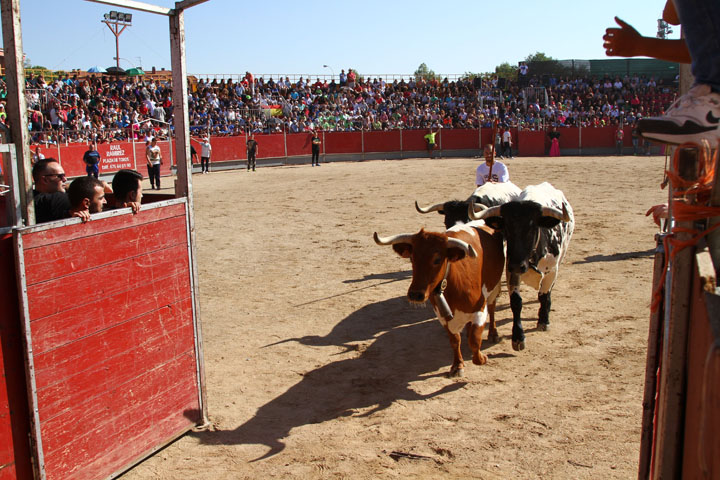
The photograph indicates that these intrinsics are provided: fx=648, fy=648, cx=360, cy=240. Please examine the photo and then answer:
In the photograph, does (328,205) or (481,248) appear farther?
(328,205)

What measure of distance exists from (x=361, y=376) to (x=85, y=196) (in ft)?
9.04

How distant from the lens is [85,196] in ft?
12.6

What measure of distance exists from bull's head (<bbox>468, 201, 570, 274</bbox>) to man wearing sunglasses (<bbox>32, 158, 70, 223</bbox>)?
3696 millimetres

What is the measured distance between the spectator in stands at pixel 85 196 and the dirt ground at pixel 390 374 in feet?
5.43

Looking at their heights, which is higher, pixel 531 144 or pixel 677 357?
pixel 531 144

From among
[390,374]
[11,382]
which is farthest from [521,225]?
[11,382]

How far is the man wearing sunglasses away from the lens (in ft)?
12.9

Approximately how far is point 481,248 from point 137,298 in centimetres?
306

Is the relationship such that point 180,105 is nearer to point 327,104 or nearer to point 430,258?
point 430,258

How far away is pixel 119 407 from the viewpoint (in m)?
3.98

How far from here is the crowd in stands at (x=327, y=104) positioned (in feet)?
80.6

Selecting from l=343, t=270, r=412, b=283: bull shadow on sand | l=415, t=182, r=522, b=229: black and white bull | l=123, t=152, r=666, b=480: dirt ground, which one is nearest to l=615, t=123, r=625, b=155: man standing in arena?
l=123, t=152, r=666, b=480: dirt ground

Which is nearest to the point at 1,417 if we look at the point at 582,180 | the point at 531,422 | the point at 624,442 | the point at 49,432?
the point at 49,432

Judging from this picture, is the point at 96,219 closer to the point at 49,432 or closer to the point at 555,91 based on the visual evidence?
the point at 49,432
